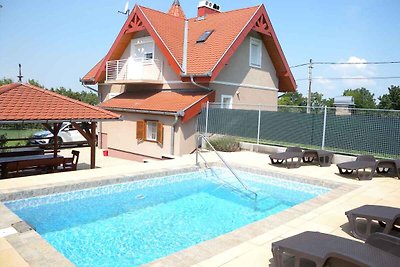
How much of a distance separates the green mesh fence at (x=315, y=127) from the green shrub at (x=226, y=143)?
0.54m

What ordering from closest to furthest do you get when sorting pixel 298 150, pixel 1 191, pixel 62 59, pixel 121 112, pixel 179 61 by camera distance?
pixel 1 191 < pixel 298 150 < pixel 179 61 < pixel 121 112 < pixel 62 59

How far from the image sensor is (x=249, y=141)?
1705 cm

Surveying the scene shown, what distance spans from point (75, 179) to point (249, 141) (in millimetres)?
9887

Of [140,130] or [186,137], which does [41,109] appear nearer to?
[140,130]

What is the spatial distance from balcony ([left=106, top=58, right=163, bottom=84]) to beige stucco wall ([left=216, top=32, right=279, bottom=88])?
172 inches

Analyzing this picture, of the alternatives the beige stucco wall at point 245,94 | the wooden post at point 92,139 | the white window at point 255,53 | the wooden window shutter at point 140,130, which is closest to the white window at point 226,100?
the beige stucco wall at point 245,94

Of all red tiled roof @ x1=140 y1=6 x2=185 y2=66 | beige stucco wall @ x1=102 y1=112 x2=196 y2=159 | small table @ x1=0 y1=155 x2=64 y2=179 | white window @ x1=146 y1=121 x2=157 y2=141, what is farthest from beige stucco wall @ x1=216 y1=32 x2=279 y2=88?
small table @ x1=0 y1=155 x2=64 y2=179

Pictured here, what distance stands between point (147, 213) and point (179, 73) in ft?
33.8

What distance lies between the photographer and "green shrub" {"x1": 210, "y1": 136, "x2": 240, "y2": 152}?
53.7ft

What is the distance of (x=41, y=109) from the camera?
11617 mm

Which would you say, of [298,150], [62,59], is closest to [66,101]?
[298,150]

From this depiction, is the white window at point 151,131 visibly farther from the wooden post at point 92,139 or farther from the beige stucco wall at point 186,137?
the wooden post at point 92,139

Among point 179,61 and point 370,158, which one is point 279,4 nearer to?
point 179,61

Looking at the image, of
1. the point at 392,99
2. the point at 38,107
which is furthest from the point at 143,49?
the point at 392,99
